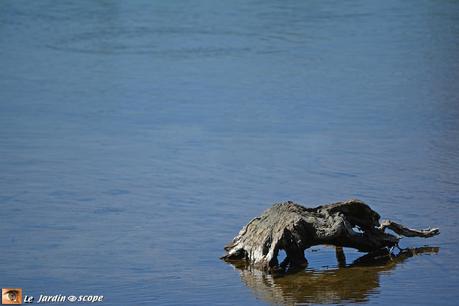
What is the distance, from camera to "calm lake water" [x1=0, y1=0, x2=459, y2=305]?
8242 mm

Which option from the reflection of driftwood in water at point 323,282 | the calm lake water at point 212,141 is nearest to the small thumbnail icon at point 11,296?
the calm lake water at point 212,141

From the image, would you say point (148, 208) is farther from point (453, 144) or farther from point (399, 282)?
point (453, 144)

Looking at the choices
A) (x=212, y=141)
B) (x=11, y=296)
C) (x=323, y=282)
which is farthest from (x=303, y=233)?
(x=212, y=141)

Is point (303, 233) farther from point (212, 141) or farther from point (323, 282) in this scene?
point (212, 141)

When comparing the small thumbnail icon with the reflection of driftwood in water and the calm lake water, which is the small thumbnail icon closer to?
the calm lake water

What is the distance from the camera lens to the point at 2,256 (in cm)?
881

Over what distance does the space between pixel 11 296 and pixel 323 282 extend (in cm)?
223

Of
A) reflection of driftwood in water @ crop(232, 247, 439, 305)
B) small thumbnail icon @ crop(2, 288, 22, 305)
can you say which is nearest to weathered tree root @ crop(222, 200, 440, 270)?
reflection of driftwood in water @ crop(232, 247, 439, 305)

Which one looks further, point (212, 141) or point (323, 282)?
point (212, 141)

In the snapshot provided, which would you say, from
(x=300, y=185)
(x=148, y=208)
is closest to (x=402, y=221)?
(x=300, y=185)

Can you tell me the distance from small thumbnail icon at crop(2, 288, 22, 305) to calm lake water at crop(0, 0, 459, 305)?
0.30 feet

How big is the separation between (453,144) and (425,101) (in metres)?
2.56

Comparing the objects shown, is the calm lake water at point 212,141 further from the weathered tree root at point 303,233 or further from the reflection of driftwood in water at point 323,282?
the weathered tree root at point 303,233

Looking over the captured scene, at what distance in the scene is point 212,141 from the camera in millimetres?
12883
